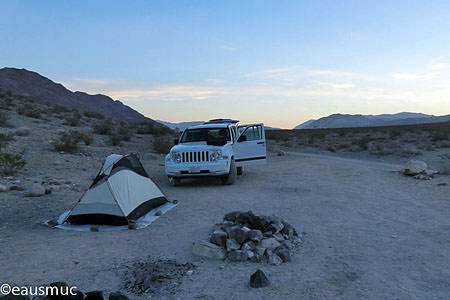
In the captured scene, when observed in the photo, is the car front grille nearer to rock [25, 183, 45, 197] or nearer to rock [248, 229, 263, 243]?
rock [25, 183, 45, 197]

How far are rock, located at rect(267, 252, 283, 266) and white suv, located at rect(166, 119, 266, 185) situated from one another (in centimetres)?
625

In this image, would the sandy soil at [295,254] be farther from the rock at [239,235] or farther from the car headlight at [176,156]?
the car headlight at [176,156]

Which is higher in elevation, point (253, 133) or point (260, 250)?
point (253, 133)

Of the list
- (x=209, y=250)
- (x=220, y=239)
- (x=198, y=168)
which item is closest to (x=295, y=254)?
(x=220, y=239)

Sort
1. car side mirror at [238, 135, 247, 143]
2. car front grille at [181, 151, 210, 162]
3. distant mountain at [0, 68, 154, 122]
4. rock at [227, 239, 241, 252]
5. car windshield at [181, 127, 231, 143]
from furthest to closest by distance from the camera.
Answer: distant mountain at [0, 68, 154, 122] < car side mirror at [238, 135, 247, 143] < car windshield at [181, 127, 231, 143] < car front grille at [181, 151, 210, 162] < rock at [227, 239, 241, 252]

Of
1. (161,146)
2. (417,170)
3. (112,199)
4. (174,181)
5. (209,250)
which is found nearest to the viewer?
(209,250)

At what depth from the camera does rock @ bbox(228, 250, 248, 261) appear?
532cm

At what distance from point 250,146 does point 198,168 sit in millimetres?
2459

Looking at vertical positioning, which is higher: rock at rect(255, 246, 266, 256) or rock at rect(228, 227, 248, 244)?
rock at rect(228, 227, 248, 244)

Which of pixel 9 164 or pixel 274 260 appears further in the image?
pixel 9 164

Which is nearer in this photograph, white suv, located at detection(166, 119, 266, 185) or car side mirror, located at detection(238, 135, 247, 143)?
white suv, located at detection(166, 119, 266, 185)

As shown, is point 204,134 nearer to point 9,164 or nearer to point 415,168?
point 9,164

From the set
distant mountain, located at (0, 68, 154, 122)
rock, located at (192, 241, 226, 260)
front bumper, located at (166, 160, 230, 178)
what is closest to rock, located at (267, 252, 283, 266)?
rock, located at (192, 241, 226, 260)

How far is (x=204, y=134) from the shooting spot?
12.8m
